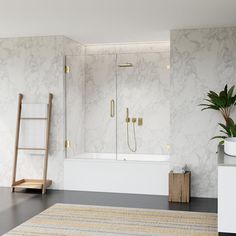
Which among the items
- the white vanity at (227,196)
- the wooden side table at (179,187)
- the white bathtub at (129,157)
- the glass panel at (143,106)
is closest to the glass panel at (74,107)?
the white bathtub at (129,157)

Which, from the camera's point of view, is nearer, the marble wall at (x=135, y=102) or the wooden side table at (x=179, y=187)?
the wooden side table at (x=179, y=187)

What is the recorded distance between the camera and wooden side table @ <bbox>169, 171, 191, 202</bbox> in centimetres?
561

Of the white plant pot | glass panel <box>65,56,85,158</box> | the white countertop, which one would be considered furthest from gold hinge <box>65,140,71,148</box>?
the white plant pot

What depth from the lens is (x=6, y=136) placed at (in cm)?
670

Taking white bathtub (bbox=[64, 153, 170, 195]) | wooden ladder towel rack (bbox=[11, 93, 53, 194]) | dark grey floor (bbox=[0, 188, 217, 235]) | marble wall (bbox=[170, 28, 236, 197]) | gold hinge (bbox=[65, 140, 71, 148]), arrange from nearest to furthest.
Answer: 1. dark grey floor (bbox=[0, 188, 217, 235])
2. marble wall (bbox=[170, 28, 236, 197])
3. white bathtub (bbox=[64, 153, 170, 195])
4. wooden ladder towel rack (bbox=[11, 93, 53, 194])
5. gold hinge (bbox=[65, 140, 71, 148])

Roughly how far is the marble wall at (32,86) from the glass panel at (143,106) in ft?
3.05

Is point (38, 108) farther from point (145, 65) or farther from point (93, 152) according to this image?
point (145, 65)

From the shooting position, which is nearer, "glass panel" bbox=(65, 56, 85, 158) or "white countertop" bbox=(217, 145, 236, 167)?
"white countertop" bbox=(217, 145, 236, 167)

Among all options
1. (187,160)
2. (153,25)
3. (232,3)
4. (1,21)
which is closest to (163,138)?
(187,160)

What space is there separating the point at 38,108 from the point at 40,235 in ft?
8.75

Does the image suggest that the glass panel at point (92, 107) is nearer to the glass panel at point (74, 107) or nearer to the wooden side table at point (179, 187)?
the glass panel at point (74, 107)

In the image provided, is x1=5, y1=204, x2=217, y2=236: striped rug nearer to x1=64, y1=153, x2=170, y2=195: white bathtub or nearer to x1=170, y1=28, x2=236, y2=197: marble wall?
x1=64, y1=153, x2=170, y2=195: white bathtub

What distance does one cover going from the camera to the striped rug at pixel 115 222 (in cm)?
425

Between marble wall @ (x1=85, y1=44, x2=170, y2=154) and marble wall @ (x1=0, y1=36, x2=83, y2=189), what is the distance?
1.68ft
